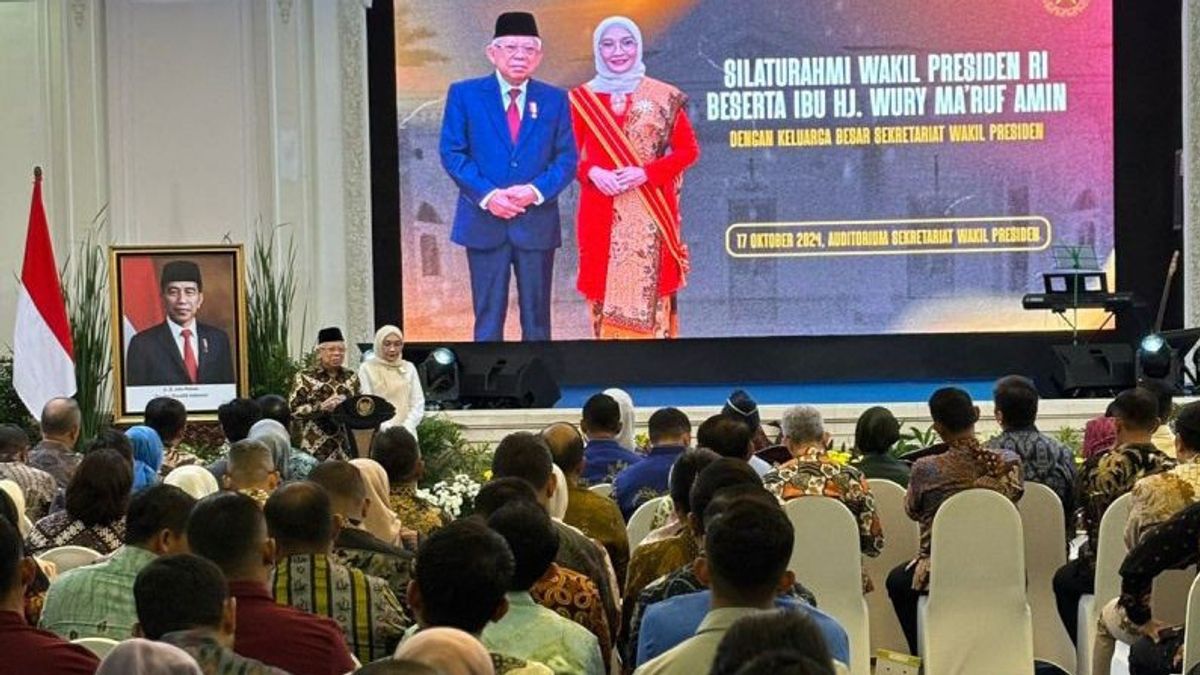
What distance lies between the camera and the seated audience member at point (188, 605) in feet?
10.5

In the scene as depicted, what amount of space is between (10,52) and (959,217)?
6.77 metres

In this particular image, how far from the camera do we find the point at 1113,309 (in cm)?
1279

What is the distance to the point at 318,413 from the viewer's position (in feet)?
31.8

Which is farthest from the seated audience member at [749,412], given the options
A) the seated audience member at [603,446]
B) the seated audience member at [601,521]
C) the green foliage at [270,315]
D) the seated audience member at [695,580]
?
the green foliage at [270,315]

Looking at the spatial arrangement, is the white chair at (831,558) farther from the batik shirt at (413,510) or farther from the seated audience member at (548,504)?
the batik shirt at (413,510)

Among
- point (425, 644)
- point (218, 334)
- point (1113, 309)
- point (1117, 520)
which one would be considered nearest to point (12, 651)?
point (425, 644)

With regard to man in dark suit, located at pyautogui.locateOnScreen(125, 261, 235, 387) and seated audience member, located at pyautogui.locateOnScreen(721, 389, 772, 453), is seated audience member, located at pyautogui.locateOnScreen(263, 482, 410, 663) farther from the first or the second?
man in dark suit, located at pyautogui.locateOnScreen(125, 261, 235, 387)

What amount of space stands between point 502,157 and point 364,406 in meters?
4.74

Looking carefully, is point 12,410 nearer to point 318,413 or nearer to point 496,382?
point 496,382

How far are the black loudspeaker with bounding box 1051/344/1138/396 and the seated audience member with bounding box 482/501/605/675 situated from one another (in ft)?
29.2

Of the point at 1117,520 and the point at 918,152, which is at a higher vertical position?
the point at 918,152

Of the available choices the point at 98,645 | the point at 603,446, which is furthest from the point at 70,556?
the point at 603,446

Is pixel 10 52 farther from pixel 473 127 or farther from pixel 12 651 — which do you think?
pixel 12 651

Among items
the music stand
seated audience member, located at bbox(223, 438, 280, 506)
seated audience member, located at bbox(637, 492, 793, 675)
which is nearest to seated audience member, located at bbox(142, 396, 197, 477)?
the music stand
